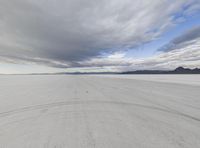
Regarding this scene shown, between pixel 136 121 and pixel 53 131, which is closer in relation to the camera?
pixel 53 131

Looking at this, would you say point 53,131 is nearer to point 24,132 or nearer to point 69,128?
point 69,128

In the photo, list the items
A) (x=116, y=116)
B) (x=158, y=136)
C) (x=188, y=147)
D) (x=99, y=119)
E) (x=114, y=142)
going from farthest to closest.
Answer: (x=116, y=116)
(x=99, y=119)
(x=158, y=136)
(x=114, y=142)
(x=188, y=147)

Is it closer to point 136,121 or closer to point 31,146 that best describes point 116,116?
point 136,121

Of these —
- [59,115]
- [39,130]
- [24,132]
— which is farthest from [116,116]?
[24,132]

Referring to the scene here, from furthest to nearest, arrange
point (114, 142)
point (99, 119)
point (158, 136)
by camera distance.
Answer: point (99, 119) < point (158, 136) < point (114, 142)

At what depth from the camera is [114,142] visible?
296 cm

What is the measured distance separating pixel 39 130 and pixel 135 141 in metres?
2.77

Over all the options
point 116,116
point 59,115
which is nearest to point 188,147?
point 116,116

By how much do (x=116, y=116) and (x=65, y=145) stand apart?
96.8 inches

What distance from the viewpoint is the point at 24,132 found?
3.51 m

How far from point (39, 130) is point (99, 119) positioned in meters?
1.98

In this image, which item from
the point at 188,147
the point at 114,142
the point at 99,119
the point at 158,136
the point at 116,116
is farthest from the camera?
the point at 116,116

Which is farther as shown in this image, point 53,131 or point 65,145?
point 53,131

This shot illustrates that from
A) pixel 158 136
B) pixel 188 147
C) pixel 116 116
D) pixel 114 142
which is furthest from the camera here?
pixel 116 116
